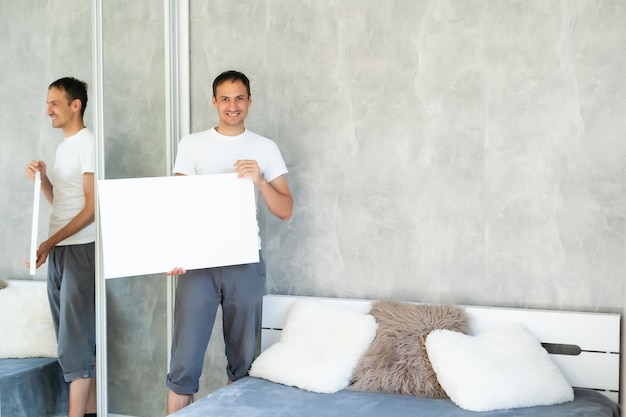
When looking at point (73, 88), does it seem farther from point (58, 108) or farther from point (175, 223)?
point (175, 223)

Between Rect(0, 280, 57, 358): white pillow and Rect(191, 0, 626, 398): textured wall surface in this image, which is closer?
Rect(0, 280, 57, 358): white pillow

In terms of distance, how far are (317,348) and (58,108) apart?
54.4 inches

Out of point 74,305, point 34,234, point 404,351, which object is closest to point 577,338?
point 404,351

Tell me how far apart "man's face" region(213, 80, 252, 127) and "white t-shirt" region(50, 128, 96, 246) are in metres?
0.54

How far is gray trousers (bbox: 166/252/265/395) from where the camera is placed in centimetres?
307

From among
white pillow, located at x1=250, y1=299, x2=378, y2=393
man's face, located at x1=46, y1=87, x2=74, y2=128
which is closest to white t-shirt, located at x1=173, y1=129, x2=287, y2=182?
man's face, located at x1=46, y1=87, x2=74, y2=128

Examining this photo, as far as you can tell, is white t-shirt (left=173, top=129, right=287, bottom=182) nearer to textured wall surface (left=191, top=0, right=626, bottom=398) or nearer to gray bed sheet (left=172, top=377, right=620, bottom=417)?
textured wall surface (left=191, top=0, right=626, bottom=398)

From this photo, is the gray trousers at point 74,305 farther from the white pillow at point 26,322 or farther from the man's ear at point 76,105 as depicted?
the man's ear at point 76,105

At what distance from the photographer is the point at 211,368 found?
3641 millimetres

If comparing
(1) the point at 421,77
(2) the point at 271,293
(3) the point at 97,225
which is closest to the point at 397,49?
(1) the point at 421,77

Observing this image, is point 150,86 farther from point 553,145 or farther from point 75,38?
point 553,145

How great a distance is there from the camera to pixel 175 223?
2990 millimetres

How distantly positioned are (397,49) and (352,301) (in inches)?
44.0

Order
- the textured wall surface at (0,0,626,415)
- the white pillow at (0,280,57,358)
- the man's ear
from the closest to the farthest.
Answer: the white pillow at (0,280,57,358), the man's ear, the textured wall surface at (0,0,626,415)
